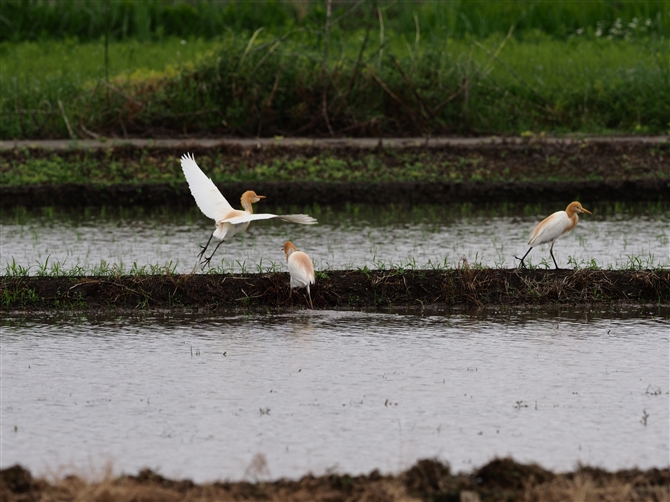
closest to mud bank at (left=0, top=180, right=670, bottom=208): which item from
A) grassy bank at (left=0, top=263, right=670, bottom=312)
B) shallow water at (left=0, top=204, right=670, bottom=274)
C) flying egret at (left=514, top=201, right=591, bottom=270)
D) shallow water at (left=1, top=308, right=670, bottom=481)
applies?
shallow water at (left=0, top=204, right=670, bottom=274)

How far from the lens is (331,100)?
17.1 m

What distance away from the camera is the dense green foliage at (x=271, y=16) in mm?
24438

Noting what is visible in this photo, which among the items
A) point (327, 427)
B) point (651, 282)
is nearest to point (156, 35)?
point (651, 282)

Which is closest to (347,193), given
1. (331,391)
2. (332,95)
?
(332,95)

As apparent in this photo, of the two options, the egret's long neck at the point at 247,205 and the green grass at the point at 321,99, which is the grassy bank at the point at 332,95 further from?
the egret's long neck at the point at 247,205

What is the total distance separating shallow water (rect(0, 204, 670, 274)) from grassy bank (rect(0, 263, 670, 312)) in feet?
1.56

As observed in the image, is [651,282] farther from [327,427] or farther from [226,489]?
[226,489]

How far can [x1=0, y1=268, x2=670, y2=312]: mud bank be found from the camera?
8.19 m

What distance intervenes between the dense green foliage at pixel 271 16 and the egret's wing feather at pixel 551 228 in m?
15.6

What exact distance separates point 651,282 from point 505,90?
33.8 ft

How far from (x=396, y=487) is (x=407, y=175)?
10.5 metres

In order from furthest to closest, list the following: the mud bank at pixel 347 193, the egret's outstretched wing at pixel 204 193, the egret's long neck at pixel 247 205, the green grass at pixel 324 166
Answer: the green grass at pixel 324 166 → the mud bank at pixel 347 193 → the egret's long neck at pixel 247 205 → the egret's outstretched wing at pixel 204 193

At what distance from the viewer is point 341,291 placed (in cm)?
829

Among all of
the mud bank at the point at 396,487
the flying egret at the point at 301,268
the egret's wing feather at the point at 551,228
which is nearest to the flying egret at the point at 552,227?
the egret's wing feather at the point at 551,228
